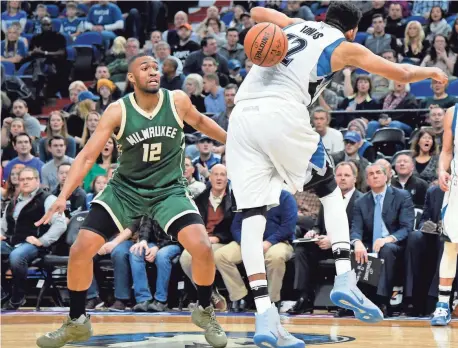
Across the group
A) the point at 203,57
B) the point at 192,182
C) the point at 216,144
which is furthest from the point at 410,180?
the point at 203,57

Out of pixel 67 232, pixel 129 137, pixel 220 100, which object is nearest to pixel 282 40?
pixel 129 137

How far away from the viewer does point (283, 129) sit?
571 centimetres

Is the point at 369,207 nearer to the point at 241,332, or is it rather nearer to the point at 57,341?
the point at 241,332

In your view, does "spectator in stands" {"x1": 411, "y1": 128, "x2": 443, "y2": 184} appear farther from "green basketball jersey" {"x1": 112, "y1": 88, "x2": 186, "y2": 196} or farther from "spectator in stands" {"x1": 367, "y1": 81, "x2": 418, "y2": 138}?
"green basketball jersey" {"x1": 112, "y1": 88, "x2": 186, "y2": 196}

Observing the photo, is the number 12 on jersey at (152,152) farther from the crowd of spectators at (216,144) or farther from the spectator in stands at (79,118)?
the spectator in stands at (79,118)

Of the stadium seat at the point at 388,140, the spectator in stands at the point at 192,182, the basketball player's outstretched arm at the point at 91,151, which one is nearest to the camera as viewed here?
the basketball player's outstretched arm at the point at 91,151

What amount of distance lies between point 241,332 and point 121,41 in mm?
9333

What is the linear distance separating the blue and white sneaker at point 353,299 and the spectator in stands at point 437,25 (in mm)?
8190

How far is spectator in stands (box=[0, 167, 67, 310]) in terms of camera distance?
10180 mm

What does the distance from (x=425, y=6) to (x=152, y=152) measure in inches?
364

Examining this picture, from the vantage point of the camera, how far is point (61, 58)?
16.1m

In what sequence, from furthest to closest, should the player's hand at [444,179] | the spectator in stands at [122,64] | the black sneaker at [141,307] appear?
1. the spectator in stands at [122,64]
2. the black sneaker at [141,307]
3. the player's hand at [444,179]

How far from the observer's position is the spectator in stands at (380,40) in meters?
13.3

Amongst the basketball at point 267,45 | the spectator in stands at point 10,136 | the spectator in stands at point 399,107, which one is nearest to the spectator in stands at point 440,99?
the spectator in stands at point 399,107
